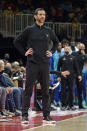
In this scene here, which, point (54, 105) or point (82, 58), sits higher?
point (82, 58)

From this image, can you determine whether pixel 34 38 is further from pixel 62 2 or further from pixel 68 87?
pixel 62 2

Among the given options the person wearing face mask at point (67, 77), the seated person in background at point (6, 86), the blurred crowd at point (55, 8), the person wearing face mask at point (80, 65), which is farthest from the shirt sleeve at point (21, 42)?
the blurred crowd at point (55, 8)

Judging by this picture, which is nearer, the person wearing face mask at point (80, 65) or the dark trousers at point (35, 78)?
the dark trousers at point (35, 78)

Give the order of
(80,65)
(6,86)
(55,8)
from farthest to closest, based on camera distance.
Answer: (55,8)
(80,65)
(6,86)

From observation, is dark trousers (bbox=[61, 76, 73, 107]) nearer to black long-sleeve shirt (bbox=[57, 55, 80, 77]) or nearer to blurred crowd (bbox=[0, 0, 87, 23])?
black long-sleeve shirt (bbox=[57, 55, 80, 77])

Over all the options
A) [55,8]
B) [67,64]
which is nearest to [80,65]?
[67,64]

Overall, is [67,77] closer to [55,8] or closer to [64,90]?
[64,90]

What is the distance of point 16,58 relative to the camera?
23.2 meters

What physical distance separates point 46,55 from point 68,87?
19.6 ft

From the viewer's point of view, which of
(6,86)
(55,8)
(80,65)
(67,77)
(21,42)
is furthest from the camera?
(55,8)

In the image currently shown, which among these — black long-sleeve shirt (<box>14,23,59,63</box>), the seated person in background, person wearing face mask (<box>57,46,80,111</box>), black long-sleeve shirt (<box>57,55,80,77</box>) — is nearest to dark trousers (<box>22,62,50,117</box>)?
black long-sleeve shirt (<box>14,23,59,63</box>)

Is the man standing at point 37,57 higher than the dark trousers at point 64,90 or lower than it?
higher

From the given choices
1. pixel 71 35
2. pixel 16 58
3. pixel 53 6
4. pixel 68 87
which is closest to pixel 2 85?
pixel 68 87

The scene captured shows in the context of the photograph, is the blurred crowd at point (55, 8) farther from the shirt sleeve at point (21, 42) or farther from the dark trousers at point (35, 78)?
the dark trousers at point (35, 78)
